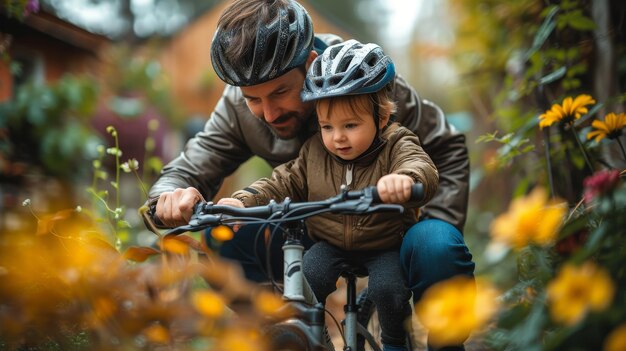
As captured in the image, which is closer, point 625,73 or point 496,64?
point 625,73

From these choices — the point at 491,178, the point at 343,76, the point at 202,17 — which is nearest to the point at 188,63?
the point at 202,17

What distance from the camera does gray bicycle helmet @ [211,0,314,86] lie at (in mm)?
2305

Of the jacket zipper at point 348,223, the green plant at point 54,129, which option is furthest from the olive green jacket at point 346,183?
the green plant at point 54,129

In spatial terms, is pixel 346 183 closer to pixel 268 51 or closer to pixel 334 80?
pixel 334 80

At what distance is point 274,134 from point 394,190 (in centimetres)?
106

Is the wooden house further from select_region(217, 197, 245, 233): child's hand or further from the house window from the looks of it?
select_region(217, 197, 245, 233): child's hand

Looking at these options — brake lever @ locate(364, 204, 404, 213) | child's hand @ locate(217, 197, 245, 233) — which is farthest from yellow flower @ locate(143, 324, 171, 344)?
brake lever @ locate(364, 204, 404, 213)

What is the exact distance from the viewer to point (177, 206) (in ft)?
6.59

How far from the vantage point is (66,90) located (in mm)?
7918

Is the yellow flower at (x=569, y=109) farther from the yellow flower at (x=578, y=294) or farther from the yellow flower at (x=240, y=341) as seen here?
the yellow flower at (x=240, y=341)

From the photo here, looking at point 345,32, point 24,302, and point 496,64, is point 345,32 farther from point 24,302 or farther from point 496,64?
point 24,302

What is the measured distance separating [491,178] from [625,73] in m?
2.57

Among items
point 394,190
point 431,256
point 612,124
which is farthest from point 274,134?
point 612,124

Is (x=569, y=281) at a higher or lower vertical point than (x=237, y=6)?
lower
